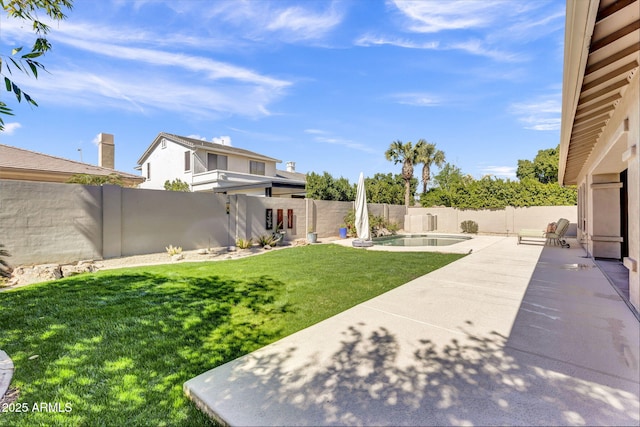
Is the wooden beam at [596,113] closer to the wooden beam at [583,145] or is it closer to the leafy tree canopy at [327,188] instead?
the wooden beam at [583,145]

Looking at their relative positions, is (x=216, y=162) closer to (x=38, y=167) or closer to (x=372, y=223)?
(x=38, y=167)

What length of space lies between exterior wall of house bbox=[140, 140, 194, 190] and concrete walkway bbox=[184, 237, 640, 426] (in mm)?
20657

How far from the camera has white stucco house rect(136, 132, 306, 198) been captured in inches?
789

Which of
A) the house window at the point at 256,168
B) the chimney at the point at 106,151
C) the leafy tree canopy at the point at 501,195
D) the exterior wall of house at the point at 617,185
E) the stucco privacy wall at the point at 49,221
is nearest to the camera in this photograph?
the exterior wall of house at the point at 617,185

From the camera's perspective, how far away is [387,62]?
13086 mm

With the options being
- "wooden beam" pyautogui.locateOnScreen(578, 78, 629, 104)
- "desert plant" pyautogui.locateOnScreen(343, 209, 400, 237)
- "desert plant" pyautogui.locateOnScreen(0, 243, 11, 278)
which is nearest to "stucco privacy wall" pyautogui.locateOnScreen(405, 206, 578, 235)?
"desert plant" pyautogui.locateOnScreen(343, 209, 400, 237)

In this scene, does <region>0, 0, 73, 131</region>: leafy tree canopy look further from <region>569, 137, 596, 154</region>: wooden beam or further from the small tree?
the small tree

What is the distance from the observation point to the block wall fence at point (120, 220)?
26.6 feet

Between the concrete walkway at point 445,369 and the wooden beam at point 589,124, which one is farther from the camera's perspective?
the wooden beam at point 589,124

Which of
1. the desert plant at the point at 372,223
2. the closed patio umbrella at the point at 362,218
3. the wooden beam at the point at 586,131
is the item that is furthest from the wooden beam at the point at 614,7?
the desert plant at the point at 372,223

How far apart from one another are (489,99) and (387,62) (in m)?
6.12

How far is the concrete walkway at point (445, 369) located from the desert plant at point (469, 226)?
1748cm

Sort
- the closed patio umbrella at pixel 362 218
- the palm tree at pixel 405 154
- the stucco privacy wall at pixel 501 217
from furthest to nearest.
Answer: the palm tree at pixel 405 154
the stucco privacy wall at pixel 501 217
the closed patio umbrella at pixel 362 218

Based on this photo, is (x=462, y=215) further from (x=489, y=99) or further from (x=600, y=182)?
(x=600, y=182)
